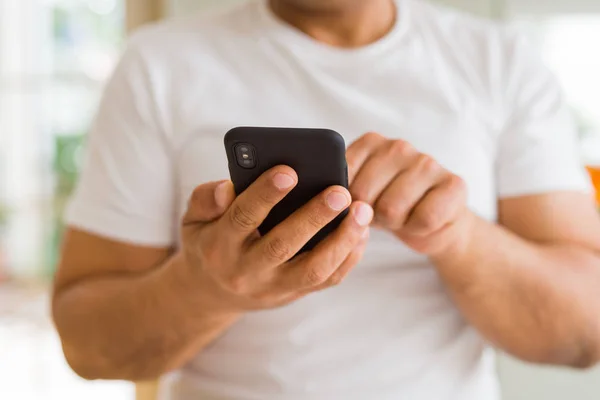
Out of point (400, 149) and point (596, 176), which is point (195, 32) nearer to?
point (400, 149)

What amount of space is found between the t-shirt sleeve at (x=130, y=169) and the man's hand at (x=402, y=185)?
0.26 meters

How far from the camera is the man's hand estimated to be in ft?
1.72

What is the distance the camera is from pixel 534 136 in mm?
744

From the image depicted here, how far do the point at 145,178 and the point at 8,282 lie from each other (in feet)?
8.50

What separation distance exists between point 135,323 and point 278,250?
27 centimetres

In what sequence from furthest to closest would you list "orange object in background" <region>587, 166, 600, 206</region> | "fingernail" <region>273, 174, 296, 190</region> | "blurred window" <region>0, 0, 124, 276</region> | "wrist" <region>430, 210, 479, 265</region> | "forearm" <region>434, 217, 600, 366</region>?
"blurred window" <region>0, 0, 124, 276</region> < "orange object in background" <region>587, 166, 600, 206</region> < "forearm" <region>434, 217, 600, 366</region> < "wrist" <region>430, 210, 479, 265</region> < "fingernail" <region>273, 174, 296, 190</region>

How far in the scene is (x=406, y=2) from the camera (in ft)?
2.64

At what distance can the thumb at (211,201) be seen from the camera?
1.65 ft

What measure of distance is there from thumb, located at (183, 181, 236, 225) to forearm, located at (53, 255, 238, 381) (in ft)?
0.33

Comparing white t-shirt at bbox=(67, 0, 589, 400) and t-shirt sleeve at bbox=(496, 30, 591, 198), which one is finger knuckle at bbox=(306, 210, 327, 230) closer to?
white t-shirt at bbox=(67, 0, 589, 400)

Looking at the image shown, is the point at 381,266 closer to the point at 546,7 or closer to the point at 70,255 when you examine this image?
the point at 70,255

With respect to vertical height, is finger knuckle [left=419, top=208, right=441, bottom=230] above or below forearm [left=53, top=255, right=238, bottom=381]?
above

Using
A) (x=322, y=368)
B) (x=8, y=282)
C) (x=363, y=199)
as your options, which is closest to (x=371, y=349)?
(x=322, y=368)

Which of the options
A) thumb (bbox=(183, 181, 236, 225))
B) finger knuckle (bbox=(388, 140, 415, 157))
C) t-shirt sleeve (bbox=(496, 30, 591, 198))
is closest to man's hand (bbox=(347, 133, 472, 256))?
finger knuckle (bbox=(388, 140, 415, 157))
